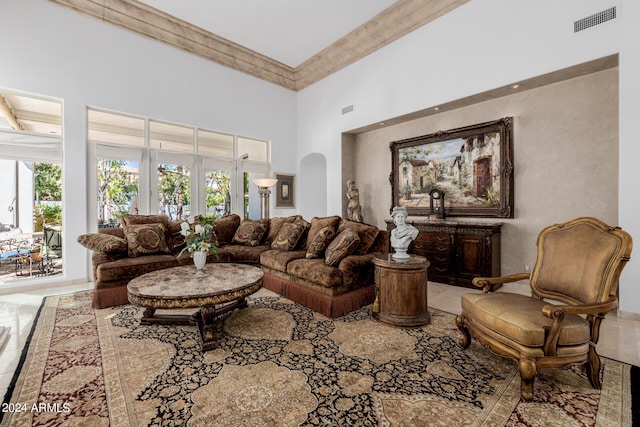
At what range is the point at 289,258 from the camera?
155 inches

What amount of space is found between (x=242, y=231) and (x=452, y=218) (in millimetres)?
3852

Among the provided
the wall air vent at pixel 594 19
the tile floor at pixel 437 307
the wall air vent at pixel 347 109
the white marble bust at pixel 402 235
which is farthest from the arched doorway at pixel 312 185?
the wall air vent at pixel 594 19

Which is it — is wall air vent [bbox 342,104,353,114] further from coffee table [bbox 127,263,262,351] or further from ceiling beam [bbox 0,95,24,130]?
ceiling beam [bbox 0,95,24,130]

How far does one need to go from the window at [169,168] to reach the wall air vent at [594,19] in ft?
17.9

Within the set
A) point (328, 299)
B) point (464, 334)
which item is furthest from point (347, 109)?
point (464, 334)

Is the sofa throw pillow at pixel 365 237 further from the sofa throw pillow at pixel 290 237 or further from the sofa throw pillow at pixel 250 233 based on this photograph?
the sofa throw pillow at pixel 250 233

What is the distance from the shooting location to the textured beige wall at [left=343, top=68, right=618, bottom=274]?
369cm

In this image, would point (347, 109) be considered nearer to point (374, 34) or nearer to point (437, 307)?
point (374, 34)

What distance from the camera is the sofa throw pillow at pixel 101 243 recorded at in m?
3.78

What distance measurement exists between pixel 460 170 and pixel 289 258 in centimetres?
340

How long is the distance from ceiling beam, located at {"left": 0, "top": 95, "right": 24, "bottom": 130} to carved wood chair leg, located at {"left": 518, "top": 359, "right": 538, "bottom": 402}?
6.90 m

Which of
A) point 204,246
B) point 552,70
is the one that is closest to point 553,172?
point 552,70

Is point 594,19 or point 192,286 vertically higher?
point 594,19

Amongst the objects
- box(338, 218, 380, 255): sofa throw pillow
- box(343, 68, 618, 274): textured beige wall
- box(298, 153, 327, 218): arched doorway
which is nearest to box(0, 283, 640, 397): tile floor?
box(343, 68, 618, 274): textured beige wall
